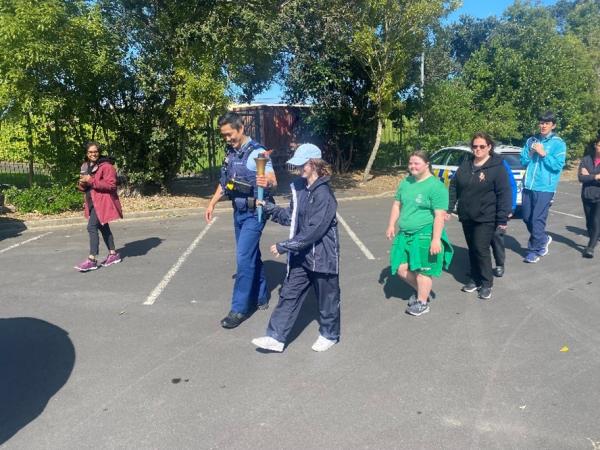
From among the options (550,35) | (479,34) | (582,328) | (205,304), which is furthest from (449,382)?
(479,34)

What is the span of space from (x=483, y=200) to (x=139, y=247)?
16.6ft

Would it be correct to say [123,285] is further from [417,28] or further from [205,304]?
[417,28]

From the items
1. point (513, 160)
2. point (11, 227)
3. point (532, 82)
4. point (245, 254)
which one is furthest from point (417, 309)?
point (532, 82)

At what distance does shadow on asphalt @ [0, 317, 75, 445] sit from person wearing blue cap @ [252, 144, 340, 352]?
1.52m

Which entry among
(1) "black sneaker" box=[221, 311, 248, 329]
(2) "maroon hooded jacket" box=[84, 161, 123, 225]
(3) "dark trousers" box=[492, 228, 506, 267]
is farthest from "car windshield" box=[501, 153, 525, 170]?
(2) "maroon hooded jacket" box=[84, 161, 123, 225]

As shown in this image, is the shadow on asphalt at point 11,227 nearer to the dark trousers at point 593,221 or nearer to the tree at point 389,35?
the tree at point 389,35

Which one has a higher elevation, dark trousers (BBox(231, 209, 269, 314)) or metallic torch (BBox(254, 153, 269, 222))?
metallic torch (BBox(254, 153, 269, 222))

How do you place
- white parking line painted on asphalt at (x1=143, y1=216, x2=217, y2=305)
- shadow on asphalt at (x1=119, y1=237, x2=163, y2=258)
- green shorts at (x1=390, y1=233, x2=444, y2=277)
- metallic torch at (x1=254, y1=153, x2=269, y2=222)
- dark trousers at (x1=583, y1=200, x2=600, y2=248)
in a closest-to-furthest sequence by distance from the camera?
1. metallic torch at (x1=254, y1=153, x2=269, y2=222)
2. green shorts at (x1=390, y1=233, x2=444, y2=277)
3. white parking line painted on asphalt at (x1=143, y1=216, x2=217, y2=305)
4. dark trousers at (x1=583, y1=200, x2=600, y2=248)
5. shadow on asphalt at (x1=119, y1=237, x2=163, y2=258)

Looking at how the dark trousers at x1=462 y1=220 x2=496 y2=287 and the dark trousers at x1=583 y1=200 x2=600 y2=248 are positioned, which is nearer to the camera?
the dark trousers at x1=462 y1=220 x2=496 y2=287

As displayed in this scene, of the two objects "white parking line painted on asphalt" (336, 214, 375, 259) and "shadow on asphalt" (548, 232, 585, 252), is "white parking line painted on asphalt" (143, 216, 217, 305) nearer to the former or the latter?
"white parking line painted on asphalt" (336, 214, 375, 259)

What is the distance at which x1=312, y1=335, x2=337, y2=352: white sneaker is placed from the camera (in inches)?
161

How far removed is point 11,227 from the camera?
30.5ft

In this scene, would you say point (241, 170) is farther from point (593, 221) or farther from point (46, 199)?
point (46, 199)

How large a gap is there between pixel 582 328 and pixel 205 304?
3.54 metres
